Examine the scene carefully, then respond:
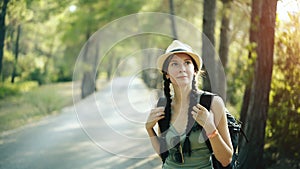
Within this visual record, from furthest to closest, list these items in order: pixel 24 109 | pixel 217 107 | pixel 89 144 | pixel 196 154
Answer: pixel 24 109 < pixel 89 144 < pixel 196 154 < pixel 217 107

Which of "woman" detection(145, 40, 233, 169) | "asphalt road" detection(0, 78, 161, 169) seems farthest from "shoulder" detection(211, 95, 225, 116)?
"asphalt road" detection(0, 78, 161, 169)

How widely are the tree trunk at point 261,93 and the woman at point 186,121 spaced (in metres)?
4.47

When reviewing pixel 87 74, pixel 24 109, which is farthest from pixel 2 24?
pixel 87 74

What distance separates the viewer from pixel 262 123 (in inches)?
328

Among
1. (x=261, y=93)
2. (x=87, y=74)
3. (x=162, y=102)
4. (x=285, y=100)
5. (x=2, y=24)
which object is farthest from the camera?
(x=87, y=74)

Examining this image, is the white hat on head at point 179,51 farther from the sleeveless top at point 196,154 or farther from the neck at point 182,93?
the sleeveless top at point 196,154

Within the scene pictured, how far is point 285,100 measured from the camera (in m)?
10.6

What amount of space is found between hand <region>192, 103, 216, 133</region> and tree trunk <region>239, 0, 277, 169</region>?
494 cm

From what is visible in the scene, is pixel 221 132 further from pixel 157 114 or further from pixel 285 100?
pixel 285 100

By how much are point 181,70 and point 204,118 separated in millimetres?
479

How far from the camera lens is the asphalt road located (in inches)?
334

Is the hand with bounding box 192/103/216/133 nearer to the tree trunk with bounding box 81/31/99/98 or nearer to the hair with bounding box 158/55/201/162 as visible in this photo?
the hair with bounding box 158/55/201/162

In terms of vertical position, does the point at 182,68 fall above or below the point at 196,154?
above

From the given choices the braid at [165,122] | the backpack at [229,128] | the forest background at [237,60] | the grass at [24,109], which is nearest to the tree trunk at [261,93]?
the forest background at [237,60]
